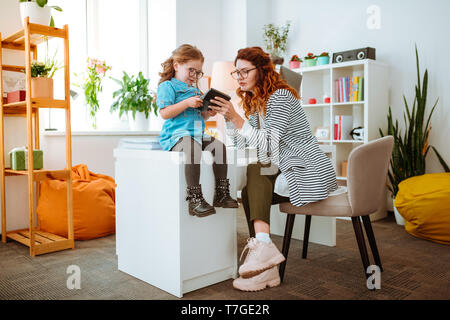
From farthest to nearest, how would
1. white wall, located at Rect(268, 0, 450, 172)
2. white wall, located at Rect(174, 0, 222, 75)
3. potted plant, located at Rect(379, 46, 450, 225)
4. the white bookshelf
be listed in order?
white wall, located at Rect(174, 0, 222, 75) < the white bookshelf < white wall, located at Rect(268, 0, 450, 172) < potted plant, located at Rect(379, 46, 450, 225)

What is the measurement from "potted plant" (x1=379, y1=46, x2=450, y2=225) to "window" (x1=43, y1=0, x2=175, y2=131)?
7.67 ft

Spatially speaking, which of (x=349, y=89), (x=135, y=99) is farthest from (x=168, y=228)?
(x=349, y=89)

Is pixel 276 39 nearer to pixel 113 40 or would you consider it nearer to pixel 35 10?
pixel 113 40

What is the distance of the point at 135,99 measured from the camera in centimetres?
368

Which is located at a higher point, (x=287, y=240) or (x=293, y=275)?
(x=287, y=240)

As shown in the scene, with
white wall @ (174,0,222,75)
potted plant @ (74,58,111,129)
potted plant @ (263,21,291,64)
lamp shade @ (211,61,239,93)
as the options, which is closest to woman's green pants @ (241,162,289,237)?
lamp shade @ (211,61,239,93)

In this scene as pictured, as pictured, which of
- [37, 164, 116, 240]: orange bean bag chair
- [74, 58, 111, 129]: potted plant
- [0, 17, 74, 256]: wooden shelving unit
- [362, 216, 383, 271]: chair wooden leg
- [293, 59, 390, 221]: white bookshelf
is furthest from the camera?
[74, 58, 111, 129]: potted plant

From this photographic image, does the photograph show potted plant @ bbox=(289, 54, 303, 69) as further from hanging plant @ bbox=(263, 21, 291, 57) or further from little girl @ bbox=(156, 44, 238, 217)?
little girl @ bbox=(156, 44, 238, 217)

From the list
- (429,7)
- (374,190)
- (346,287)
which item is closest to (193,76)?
(374,190)

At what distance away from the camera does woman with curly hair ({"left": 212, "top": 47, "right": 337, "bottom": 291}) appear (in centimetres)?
183

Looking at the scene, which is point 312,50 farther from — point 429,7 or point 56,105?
point 56,105

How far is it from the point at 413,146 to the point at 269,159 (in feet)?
5.80

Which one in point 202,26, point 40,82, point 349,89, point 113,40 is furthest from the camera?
point 202,26

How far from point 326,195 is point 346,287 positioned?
0.45 meters
